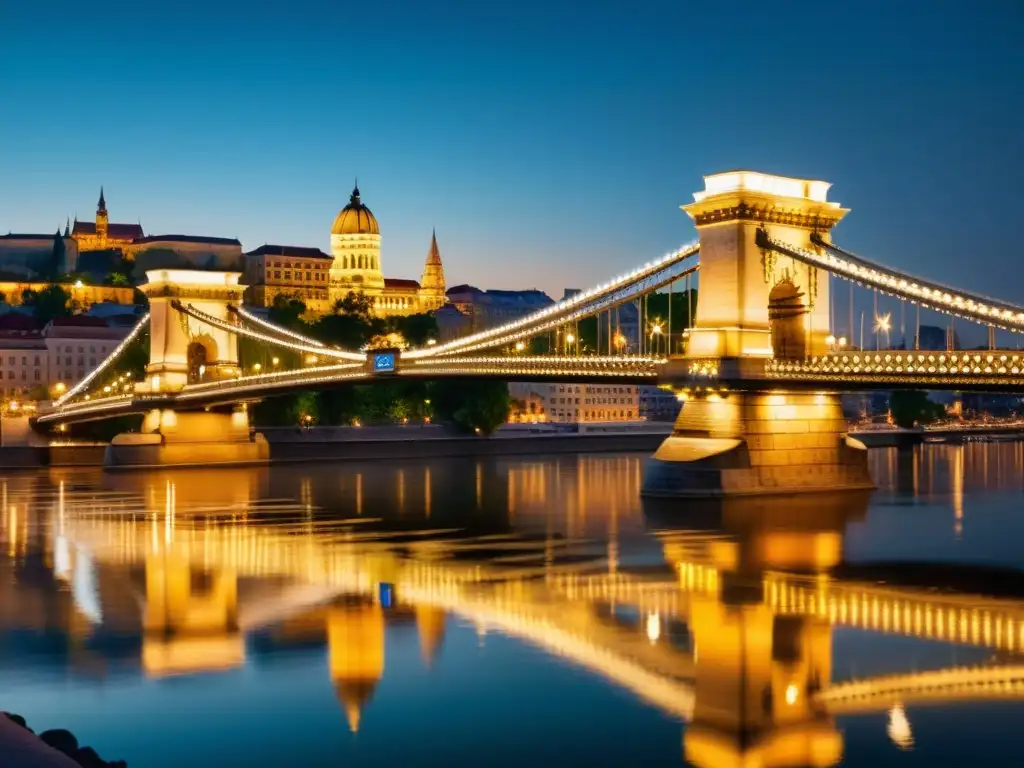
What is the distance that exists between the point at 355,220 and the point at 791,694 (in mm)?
159652

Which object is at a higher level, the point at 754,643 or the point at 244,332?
the point at 244,332

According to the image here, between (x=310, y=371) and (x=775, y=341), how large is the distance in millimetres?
20248

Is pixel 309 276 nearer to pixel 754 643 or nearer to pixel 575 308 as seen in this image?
pixel 575 308

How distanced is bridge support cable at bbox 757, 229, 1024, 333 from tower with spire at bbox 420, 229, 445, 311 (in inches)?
5673

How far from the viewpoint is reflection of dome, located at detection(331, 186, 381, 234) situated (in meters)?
172

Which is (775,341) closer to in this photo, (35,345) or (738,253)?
(738,253)

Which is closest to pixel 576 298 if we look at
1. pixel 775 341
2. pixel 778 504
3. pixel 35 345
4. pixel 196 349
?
pixel 775 341

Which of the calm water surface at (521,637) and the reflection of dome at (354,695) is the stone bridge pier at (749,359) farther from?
the reflection of dome at (354,695)

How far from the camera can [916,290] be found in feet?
113

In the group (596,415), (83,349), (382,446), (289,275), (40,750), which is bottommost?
(40,750)

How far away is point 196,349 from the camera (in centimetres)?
6712

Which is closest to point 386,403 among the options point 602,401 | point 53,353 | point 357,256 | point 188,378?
point 188,378

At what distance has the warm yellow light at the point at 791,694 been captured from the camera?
15828mm

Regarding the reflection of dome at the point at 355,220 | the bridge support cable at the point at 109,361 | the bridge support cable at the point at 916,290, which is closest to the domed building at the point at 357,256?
the reflection of dome at the point at 355,220
